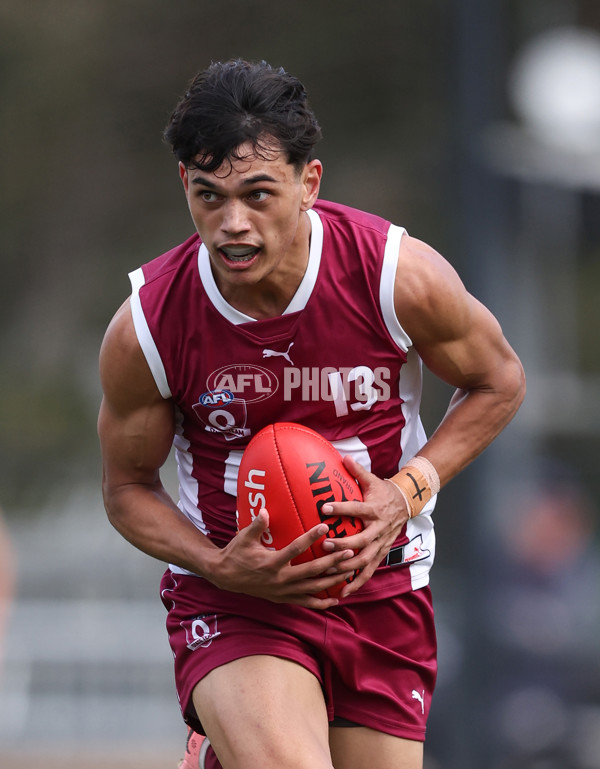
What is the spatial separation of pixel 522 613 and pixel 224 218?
6.00 metres

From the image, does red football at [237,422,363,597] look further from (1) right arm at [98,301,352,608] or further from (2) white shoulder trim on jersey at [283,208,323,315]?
(2) white shoulder trim on jersey at [283,208,323,315]

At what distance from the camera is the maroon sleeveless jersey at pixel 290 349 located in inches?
133

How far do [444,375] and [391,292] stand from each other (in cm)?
37

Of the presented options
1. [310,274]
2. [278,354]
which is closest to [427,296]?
[310,274]

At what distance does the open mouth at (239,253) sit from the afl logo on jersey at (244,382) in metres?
0.32

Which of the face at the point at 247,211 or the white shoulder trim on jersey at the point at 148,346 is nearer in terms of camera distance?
the face at the point at 247,211

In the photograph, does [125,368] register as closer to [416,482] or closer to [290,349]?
[290,349]

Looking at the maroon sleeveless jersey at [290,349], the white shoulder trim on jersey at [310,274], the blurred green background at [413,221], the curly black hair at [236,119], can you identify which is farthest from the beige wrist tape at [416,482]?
the blurred green background at [413,221]

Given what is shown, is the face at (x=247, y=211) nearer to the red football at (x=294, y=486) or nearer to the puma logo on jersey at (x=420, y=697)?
the red football at (x=294, y=486)

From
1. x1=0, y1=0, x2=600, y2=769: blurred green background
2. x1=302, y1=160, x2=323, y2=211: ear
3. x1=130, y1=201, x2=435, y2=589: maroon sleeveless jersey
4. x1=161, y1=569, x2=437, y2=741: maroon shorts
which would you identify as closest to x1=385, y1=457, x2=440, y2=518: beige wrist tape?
x1=130, y1=201, x2=435, y2=589: maroon sleeveless jersey

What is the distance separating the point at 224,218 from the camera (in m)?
3.12

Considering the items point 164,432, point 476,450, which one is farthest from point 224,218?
point 476,450

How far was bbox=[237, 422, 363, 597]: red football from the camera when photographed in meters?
3.16

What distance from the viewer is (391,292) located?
3.37 metres
